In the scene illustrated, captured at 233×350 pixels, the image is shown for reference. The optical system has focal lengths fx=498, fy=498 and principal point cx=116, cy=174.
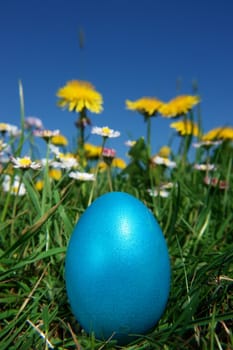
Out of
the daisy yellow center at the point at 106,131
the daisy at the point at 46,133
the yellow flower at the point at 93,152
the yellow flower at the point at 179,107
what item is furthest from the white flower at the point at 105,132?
the yellow flower at the point at 93,152

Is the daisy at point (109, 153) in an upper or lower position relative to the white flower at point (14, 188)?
upper

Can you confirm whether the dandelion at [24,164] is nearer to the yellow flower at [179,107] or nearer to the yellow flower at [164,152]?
the yellow flower at [179,107]

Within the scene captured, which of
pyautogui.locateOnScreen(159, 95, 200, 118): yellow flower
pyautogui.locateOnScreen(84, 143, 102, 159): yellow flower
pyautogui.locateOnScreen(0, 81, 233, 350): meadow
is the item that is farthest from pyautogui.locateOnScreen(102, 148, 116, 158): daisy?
pyautogui.locateOnScreen(84, 143, 102, 159): yellow flower

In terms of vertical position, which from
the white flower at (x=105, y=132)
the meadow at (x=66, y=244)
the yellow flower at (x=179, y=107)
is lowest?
the meadow at (x=66, y=244)

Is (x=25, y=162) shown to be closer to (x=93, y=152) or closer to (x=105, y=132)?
(x=105, y=132)

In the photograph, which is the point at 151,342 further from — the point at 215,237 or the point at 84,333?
the point at 215,237

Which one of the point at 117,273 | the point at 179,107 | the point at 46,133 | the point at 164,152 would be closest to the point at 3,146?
the point at 46,133
